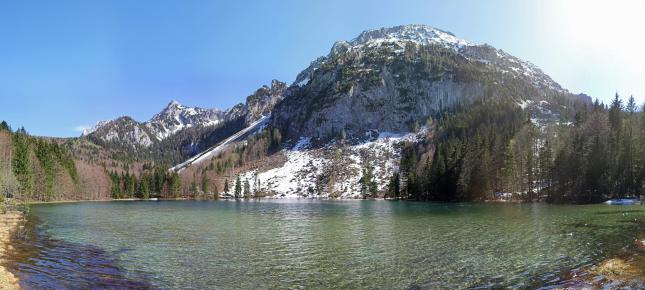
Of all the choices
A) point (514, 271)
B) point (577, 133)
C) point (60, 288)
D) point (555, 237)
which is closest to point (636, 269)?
point (514, 271)

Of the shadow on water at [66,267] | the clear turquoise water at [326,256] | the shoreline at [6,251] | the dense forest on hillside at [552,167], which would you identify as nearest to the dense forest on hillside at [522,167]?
the dense forest on hillside at [552,167]

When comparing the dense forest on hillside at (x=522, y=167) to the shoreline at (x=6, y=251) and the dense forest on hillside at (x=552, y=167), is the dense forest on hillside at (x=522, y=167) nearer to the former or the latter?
the dense forest on hillside at (x=552, y=167)

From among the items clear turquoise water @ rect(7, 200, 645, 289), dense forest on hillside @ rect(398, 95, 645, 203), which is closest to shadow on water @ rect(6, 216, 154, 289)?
clear turquoise water @ rect(7, 200, 645, 289)

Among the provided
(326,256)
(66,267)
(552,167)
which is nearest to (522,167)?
(552,167)

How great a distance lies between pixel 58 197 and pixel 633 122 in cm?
21752

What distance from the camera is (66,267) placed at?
3084cm

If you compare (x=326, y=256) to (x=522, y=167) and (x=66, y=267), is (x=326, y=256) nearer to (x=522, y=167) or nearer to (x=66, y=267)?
(x=66, y=267)

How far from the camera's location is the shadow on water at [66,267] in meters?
25.7

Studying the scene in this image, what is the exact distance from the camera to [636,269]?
83.6ft

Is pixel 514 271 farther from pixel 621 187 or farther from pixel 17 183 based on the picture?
pixel 17 183

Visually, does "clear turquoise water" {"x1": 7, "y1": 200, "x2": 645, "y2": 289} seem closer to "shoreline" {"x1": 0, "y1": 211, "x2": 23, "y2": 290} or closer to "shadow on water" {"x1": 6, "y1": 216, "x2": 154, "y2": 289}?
"shadow on water" {"x1": 6, "y1": 216, "x2": 154, "y2": 289}

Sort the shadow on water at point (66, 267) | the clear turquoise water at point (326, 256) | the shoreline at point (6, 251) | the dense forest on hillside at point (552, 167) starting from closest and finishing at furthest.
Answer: the shoreline at point (6, 251) < the shadow on water at point (66, 267) < the clear turquoise water at point (326, 256) < the dense forest on hillside at point (552, 167)

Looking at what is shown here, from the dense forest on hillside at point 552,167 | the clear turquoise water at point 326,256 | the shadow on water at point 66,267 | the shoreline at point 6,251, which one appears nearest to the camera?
the shoreline at point 6,251

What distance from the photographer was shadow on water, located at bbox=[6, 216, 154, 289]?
2569 cm
